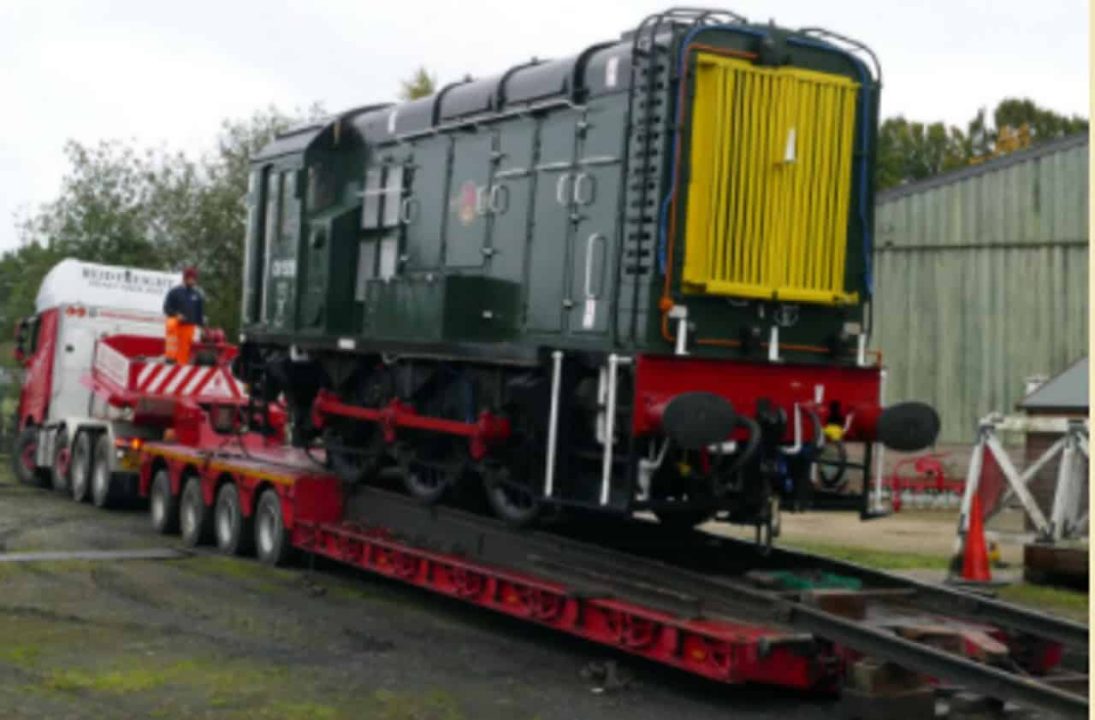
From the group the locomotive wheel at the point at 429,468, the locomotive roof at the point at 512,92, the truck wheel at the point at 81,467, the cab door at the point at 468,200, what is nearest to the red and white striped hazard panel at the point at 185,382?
the truck wheel at the point at 81,467

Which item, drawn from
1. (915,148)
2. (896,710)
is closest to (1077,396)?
(896,710)

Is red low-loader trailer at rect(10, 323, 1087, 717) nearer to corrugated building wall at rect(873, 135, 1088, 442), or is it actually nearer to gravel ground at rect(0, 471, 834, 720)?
gravel ground at rect(0, 471, 834, 720)

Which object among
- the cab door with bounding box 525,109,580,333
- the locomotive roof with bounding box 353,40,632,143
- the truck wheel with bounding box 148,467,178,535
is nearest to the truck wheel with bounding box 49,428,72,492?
the truck wheel with bounding box 148,467,178,535

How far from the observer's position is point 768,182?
1045 centimetres

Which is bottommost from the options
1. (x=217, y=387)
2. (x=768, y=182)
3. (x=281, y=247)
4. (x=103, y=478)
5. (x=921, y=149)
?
(x=103, y=478)

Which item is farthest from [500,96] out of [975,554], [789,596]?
[975,554]

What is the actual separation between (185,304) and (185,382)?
111 centimetres

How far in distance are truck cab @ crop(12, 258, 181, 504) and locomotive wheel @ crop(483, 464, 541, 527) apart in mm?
10079

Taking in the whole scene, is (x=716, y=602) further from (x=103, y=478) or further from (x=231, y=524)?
(x=103, y=478)

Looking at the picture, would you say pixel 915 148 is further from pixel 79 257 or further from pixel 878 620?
pixel 878 620

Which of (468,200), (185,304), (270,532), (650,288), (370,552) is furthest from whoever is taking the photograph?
(185,304)

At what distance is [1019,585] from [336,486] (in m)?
6.50

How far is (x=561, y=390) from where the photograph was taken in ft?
34.0

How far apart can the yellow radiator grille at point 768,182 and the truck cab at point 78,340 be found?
477 inches
